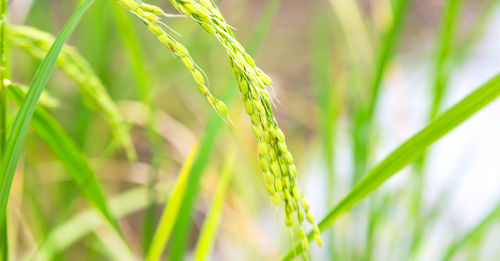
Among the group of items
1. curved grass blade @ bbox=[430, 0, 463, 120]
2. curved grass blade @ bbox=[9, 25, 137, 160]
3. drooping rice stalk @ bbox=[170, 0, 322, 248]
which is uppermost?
curved grass blade @ bbox=[430, 0, 463, 120]

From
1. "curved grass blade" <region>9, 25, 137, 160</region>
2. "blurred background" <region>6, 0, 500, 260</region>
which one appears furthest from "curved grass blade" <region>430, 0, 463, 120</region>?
"curved grass blade" <region>9, 25, 137, 160</region>

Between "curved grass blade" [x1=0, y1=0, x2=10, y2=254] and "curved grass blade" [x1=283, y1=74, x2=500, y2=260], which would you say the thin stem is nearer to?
"curved grass blade" [x1=0, y1=0, x2=10, y2=254]

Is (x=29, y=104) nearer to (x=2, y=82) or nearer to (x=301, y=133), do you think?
(x=2, y=82)

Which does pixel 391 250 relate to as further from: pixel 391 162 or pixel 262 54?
pixel 262 54

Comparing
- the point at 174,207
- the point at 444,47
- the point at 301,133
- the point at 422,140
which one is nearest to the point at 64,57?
the point at 174,207

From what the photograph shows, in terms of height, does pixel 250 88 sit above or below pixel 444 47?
below

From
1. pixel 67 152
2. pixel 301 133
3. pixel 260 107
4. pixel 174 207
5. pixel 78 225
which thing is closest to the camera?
pixel 260 107

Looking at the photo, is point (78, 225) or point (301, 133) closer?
point (78, 225)

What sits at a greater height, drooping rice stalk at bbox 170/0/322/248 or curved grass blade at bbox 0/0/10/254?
drooping rice stalk at bbox 170/0/322/248
